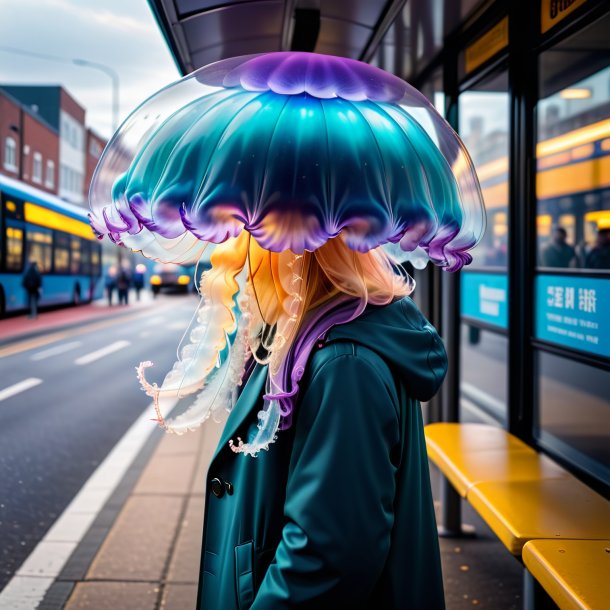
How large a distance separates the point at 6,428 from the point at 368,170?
680cm

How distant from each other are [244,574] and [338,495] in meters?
0.35

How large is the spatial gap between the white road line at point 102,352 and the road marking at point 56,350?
15.5 inches

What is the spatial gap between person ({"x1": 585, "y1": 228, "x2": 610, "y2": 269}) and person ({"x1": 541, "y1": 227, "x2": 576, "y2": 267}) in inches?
9.4

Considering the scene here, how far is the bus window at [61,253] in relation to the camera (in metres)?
13.3

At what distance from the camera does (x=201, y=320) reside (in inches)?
69.8

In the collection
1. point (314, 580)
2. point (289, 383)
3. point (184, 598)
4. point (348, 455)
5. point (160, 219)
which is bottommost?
point (184, 598)

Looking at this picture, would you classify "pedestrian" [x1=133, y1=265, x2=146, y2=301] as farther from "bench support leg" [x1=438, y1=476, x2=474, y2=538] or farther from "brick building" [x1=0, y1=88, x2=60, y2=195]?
"bench support leg" [x1=438, y1=476, x2=474, y2=538]

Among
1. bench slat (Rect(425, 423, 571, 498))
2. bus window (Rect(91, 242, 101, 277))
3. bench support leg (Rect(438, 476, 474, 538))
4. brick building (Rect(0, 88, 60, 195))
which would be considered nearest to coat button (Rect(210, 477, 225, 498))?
bench slat (Rect(425, 423, 571, 498))

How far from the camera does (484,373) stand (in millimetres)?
11305

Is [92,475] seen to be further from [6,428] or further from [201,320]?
[201,320]

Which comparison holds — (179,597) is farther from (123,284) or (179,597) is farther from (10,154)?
(123,284)

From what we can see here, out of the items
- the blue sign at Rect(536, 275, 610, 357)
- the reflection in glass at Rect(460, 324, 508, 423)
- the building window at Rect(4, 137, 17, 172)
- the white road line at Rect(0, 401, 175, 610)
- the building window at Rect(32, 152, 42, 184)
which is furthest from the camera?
the building window at Rect(32, 152, 42, 184)

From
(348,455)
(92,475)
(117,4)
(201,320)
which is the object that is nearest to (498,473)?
(201,320)

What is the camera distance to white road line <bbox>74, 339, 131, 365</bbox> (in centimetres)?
1273
